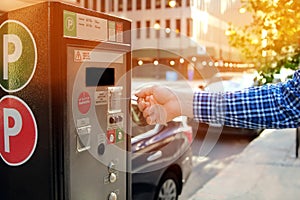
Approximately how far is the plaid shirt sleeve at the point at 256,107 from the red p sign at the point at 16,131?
0.72 meters

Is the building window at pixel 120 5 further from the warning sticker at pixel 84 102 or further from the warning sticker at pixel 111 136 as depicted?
the warning sticker at pixel 84 102

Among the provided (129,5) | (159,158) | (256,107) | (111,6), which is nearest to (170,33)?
(159,158)

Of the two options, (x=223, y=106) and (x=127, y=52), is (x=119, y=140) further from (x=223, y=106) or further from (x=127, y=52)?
(x=223, y=106)

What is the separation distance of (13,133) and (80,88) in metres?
0.35

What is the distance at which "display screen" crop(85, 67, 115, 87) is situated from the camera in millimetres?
1838

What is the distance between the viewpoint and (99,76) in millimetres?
1904

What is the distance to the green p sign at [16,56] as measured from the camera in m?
1.70

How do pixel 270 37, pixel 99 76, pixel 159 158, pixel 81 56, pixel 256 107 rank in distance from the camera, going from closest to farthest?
pixel 256 107, pixel 81 56, pixel 99 76, pixel 159 158, pixel 270 37

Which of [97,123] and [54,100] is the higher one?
[54,100]

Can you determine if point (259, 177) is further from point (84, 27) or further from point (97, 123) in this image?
point (84, 27)

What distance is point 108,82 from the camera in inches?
77.8

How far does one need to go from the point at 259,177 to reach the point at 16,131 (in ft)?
13.7

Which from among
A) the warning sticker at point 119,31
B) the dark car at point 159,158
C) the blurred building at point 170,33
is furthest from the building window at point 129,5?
the warning sticker at point 119,31

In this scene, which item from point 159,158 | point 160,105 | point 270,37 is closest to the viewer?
point 160,105
